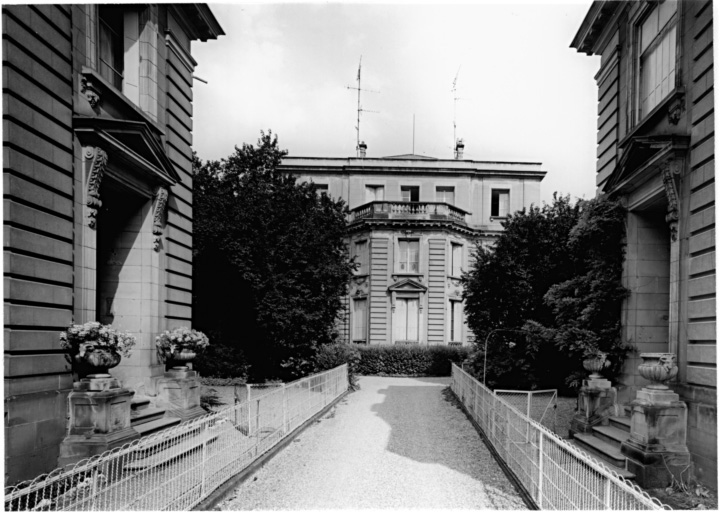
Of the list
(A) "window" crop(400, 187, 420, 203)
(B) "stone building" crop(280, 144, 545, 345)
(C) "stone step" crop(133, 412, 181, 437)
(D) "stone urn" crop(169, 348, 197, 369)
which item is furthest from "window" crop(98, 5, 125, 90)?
(A) "window" crop(400, 187, 420, 203)

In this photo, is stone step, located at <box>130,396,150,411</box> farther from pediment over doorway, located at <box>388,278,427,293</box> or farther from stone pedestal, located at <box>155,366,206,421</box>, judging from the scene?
pediment over doorway, located at <box>388,278,427,293</box>

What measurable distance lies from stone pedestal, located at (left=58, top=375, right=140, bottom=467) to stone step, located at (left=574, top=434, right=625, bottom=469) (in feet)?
23.6

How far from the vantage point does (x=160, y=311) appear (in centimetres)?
1051

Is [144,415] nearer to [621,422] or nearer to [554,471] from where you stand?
[554,471]

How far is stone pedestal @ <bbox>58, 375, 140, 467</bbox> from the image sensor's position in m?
6.89

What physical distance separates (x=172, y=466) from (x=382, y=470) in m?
3.50

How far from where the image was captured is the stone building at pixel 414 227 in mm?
28797

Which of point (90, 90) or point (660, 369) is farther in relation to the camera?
point (90, 90)

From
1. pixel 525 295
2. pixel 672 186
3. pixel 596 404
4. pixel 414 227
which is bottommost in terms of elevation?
pixel 596 404

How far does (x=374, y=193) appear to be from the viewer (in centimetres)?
3161

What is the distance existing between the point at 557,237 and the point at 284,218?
390 inches

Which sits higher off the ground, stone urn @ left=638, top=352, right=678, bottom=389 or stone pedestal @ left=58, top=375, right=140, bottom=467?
stone urn @ left=638, top=352, right=678, bottom=389

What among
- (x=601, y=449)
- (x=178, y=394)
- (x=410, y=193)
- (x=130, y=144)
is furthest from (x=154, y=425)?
(x=410, y=193)

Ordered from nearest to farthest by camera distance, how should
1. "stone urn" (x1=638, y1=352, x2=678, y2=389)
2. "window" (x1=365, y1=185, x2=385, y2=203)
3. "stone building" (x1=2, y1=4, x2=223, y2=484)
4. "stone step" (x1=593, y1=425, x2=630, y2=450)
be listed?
"stone building" (x1=2, y1=4, x2=223, y2=484)
"stone urn" (x1=638, y1=352, x2=678, y2=389)
"stone step" (x1=593, y1=425, x2=630, y2=450)
"window" (x1=365, y1=185, x2=385, y2=203)
